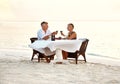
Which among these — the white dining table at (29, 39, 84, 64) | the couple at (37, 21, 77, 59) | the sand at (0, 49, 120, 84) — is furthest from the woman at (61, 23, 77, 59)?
the sand at (0, 49, 120, 84)

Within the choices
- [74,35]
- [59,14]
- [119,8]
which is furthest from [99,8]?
[74,35]

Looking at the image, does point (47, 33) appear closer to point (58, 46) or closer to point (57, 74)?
point (58, 46)

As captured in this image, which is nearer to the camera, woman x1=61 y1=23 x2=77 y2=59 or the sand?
the sand

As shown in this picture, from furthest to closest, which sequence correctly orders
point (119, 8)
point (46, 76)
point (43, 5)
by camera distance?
point (43, 5)
point (119, 8)
point (46, 76)

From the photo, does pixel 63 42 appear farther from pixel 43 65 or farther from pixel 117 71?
pixel 117 71

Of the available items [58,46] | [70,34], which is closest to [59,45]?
[58,46]

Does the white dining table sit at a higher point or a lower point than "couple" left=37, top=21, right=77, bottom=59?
lower

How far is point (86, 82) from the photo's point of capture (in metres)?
7.25

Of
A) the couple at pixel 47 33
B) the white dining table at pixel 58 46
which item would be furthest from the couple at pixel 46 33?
the white dining table at pixel 58 46

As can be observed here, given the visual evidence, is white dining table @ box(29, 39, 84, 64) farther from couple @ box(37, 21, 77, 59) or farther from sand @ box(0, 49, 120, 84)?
sand @ box(0, 49, 120, 84)

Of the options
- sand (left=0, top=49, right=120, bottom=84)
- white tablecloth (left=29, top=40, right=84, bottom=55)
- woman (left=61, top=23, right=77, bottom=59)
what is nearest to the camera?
sand (left=0, top=49, right=120, bottom=84)

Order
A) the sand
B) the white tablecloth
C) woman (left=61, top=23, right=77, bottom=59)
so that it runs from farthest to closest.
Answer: woman (left=61, top=23, right=77, bottom=59), the white tablecloth, the sand

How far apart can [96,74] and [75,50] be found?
2.04 meters

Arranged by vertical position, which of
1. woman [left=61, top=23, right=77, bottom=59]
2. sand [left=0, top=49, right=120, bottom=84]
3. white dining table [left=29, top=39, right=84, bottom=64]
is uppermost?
woman [left=61, top=23, right=77, bottom=59]
